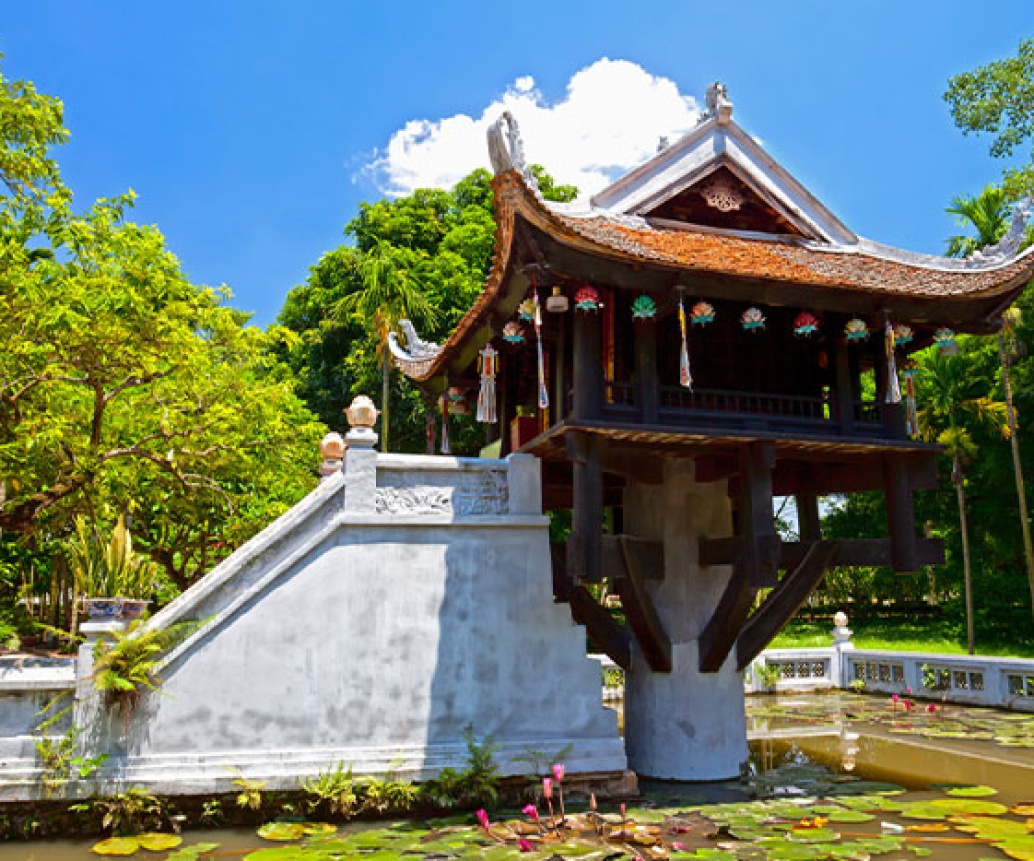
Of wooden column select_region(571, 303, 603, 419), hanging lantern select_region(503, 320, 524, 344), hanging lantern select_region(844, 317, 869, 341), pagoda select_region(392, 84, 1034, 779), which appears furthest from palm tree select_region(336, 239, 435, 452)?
hanging lantern select_region(844, 317, 869, 341)

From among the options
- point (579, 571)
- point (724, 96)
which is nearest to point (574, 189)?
point (724, 96)

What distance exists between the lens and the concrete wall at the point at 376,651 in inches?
298

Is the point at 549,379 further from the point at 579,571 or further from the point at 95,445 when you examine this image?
the point at 95,445

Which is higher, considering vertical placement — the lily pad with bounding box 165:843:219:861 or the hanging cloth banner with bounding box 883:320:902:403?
the hanging cloth banner with bounding box 883:320:902:403

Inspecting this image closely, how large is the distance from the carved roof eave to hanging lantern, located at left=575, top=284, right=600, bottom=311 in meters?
0.35

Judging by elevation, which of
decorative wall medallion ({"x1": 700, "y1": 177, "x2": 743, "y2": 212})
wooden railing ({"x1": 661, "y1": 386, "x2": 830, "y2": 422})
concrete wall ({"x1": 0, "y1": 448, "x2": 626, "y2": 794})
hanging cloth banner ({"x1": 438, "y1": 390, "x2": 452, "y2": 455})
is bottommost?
concrete wall ({"x1": 0, "y1": 448, "x2": 626, "y2": 794})

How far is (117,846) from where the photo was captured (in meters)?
6.70

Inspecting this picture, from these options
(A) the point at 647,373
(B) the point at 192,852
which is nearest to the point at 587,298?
(A) the point at 647,373

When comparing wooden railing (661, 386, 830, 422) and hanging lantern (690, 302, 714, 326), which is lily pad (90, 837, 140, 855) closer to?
wooden railing (661, 386, 830, 422)

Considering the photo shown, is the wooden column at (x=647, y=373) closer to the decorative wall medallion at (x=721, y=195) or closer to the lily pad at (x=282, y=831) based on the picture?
the decorative wall medallion at (x=721, y=195)

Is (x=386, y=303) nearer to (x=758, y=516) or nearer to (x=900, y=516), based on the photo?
(x=758, y=516)

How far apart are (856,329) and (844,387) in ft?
2.04

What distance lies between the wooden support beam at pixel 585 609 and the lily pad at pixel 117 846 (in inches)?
169

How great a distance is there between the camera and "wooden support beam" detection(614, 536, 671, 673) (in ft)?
28.0
